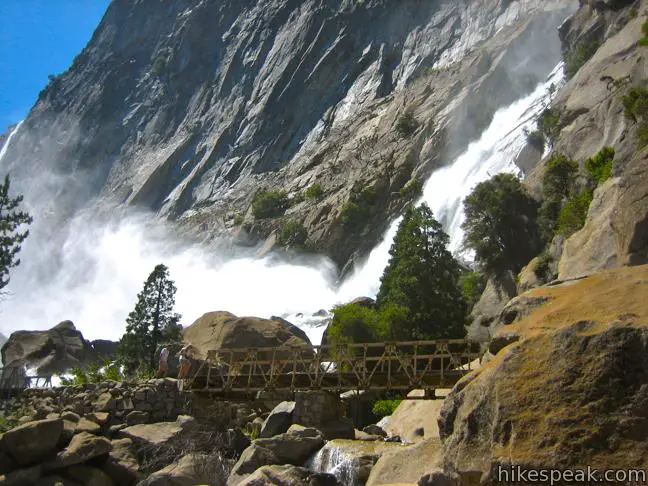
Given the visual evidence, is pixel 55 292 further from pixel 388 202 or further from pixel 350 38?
pixel 388 202

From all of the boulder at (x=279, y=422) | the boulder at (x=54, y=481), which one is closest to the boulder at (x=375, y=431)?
the boulder at (x=279, y=422)

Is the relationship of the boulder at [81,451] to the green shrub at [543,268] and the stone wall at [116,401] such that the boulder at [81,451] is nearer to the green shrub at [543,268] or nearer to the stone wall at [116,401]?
the stone wall at [116,401]

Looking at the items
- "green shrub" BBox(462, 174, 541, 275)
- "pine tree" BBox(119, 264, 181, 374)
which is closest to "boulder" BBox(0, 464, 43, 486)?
"pine tree" BBox(119, 264, 181, 374)

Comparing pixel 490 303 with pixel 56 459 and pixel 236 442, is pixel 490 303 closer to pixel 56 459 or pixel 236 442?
pixel 236 442

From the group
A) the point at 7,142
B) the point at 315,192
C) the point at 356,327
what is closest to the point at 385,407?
the point at 356,327

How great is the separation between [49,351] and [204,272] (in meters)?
31.3

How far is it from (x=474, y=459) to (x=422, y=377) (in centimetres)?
1271

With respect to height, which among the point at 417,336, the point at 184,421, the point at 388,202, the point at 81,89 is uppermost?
the point at 81,89

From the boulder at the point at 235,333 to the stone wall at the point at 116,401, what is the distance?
1145cm

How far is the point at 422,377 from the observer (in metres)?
21.7

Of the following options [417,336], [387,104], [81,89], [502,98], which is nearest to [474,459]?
[417,336]

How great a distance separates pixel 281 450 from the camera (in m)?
17.6

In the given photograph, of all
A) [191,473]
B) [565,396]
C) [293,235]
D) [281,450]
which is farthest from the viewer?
[293,235]

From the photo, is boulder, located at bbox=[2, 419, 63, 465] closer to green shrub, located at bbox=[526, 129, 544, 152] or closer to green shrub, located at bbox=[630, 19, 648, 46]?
green shrub, located at bbox=[630, 19, 648, 46]
